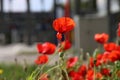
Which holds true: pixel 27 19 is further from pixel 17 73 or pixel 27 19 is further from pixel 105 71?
pixel 105 71

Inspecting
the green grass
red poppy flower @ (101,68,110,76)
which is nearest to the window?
the green grass

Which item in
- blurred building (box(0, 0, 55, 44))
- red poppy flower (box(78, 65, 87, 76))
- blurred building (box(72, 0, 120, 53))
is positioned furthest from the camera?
blurred building (box(0, 0, 55, 44))

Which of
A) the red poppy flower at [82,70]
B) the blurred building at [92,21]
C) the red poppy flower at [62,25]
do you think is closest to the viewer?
the red poppy flower at [62,25]

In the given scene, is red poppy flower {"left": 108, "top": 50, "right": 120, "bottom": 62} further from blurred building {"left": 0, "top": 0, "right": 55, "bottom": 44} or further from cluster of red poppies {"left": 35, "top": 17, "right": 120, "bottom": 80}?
blurred building {"left": 0, "top": 0, "right": 55, "bottom": 44}

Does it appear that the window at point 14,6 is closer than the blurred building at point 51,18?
No

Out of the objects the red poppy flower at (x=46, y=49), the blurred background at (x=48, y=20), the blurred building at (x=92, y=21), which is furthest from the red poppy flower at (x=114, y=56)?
the blurred building at (x=92, y=21)

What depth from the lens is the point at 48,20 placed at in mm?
13703

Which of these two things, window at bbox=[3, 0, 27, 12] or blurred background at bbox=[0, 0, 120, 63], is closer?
blurred background at bbox=[0, 0, 120, 63]

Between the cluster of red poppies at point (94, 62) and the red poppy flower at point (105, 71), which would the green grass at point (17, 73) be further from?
the red poppy flower at point (105, 71)

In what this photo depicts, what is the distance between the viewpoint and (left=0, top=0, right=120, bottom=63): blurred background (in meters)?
10.7

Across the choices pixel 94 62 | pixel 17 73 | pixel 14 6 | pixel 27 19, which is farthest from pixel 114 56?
pixel 27 19

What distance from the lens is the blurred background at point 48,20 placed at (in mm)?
10695

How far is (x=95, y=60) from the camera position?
97.5 inches

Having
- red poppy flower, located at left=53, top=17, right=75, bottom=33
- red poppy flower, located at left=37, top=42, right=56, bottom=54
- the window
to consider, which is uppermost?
the window
